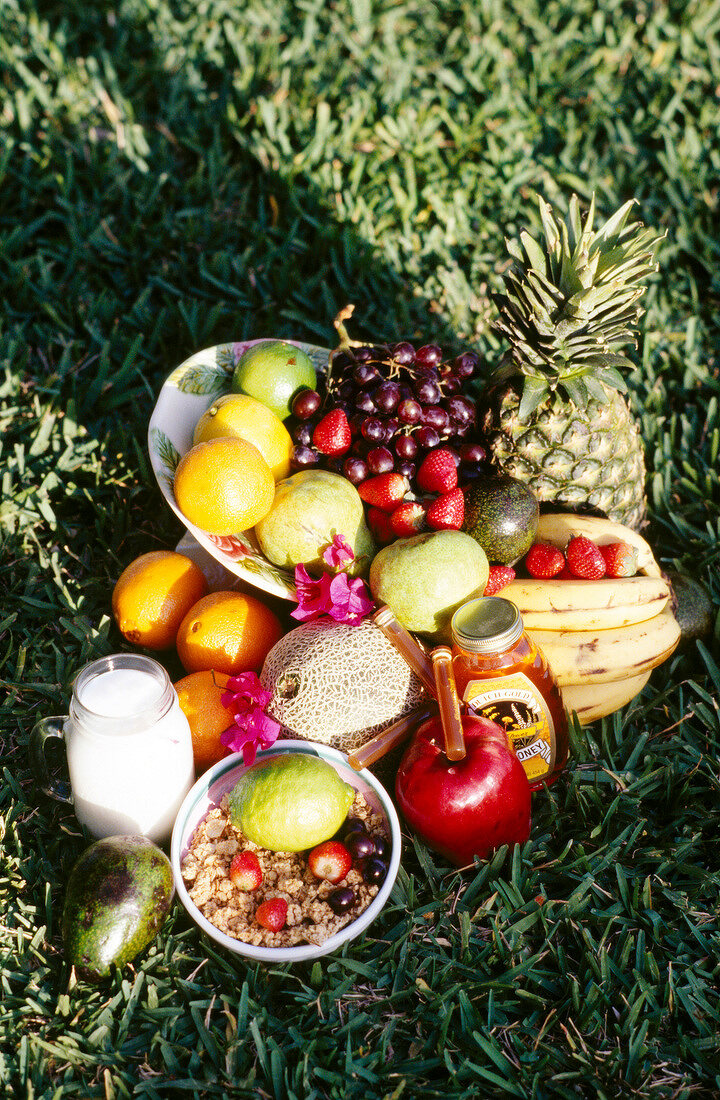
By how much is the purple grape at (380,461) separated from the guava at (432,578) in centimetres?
31

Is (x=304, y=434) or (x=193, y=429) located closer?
(x=304, y=434)

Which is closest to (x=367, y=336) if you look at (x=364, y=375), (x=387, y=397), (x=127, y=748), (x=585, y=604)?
(x=364, y=375)

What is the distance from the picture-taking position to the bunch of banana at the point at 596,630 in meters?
2.81

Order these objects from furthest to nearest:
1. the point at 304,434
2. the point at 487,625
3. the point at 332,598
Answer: the point at 304,434
the point at 332,598
the point at 487,625

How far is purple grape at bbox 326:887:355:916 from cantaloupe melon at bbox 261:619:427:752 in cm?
47

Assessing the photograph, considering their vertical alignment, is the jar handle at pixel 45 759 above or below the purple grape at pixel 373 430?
below

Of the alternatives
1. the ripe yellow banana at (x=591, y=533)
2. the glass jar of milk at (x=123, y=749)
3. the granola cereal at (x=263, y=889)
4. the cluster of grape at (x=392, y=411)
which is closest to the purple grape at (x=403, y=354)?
the cluster of grape at (x=392, y=411)

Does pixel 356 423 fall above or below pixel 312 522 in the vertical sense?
above

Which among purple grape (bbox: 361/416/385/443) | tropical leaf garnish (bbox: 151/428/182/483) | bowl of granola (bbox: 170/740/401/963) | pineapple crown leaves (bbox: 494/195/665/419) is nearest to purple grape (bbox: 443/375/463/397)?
pineapple crown leaves (bbox: 494/195/665/419)

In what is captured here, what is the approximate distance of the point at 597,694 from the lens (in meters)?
2.91

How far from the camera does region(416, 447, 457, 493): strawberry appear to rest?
9.65 feet

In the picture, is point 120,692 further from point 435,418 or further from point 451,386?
point 451,386

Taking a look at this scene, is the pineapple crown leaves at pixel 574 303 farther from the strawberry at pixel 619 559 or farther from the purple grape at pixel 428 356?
the strawberry at pixel 619 559

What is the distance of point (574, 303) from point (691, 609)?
4.01 feet
